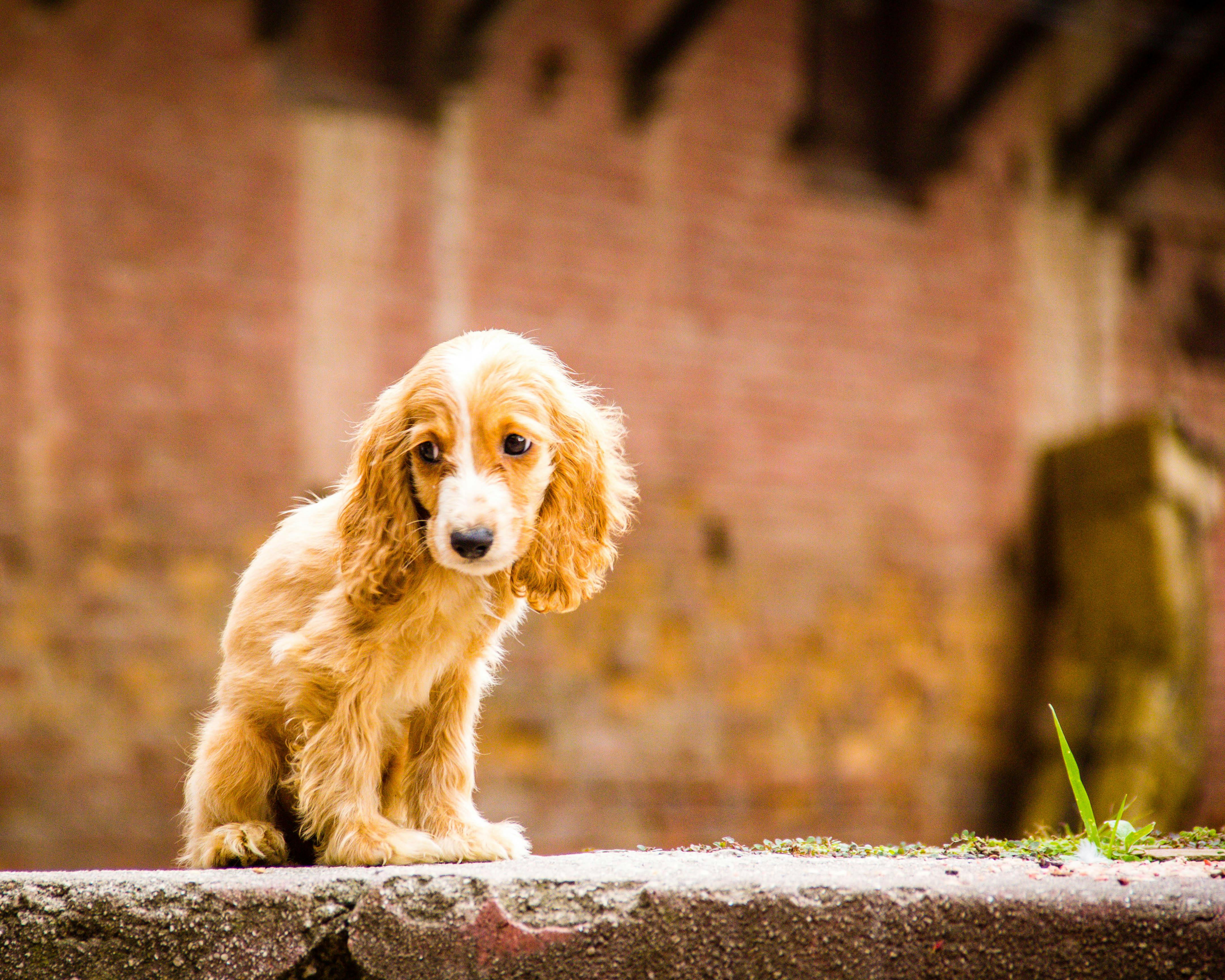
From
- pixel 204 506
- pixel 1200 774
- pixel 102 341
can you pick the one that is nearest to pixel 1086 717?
pixel 1200 774

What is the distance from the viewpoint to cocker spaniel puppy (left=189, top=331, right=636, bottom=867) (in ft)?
7.53

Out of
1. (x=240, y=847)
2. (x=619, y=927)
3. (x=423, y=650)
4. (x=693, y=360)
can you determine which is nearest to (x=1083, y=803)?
(x=619, y=927)

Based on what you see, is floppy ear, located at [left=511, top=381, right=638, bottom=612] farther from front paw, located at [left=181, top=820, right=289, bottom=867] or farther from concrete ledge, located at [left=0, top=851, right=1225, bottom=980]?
front paw, located at [left=181, top=820, right=289, bottom=867]

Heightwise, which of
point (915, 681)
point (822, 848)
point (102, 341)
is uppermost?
point (102, 341)

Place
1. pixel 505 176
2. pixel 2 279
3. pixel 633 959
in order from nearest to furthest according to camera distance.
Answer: pixel 633 959 < pixel 2 279 < pixel 505 176

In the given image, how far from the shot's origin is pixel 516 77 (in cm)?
751

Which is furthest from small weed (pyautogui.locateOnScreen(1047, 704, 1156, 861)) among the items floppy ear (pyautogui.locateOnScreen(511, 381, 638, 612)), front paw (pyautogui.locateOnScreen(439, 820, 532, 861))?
front paw (pyautogui.locateOnScreen(439, 820, 532, 861))

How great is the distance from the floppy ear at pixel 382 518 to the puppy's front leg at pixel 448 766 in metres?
0.32

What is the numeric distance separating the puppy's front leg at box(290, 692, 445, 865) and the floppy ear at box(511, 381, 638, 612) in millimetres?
416

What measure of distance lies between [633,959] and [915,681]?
22.0ft

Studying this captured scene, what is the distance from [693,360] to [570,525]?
5480mm

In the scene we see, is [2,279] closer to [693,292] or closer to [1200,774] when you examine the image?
[693,292]

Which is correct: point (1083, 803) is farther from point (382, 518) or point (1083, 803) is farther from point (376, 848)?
point (382, 518)

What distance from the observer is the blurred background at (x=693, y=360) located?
6.38 m
